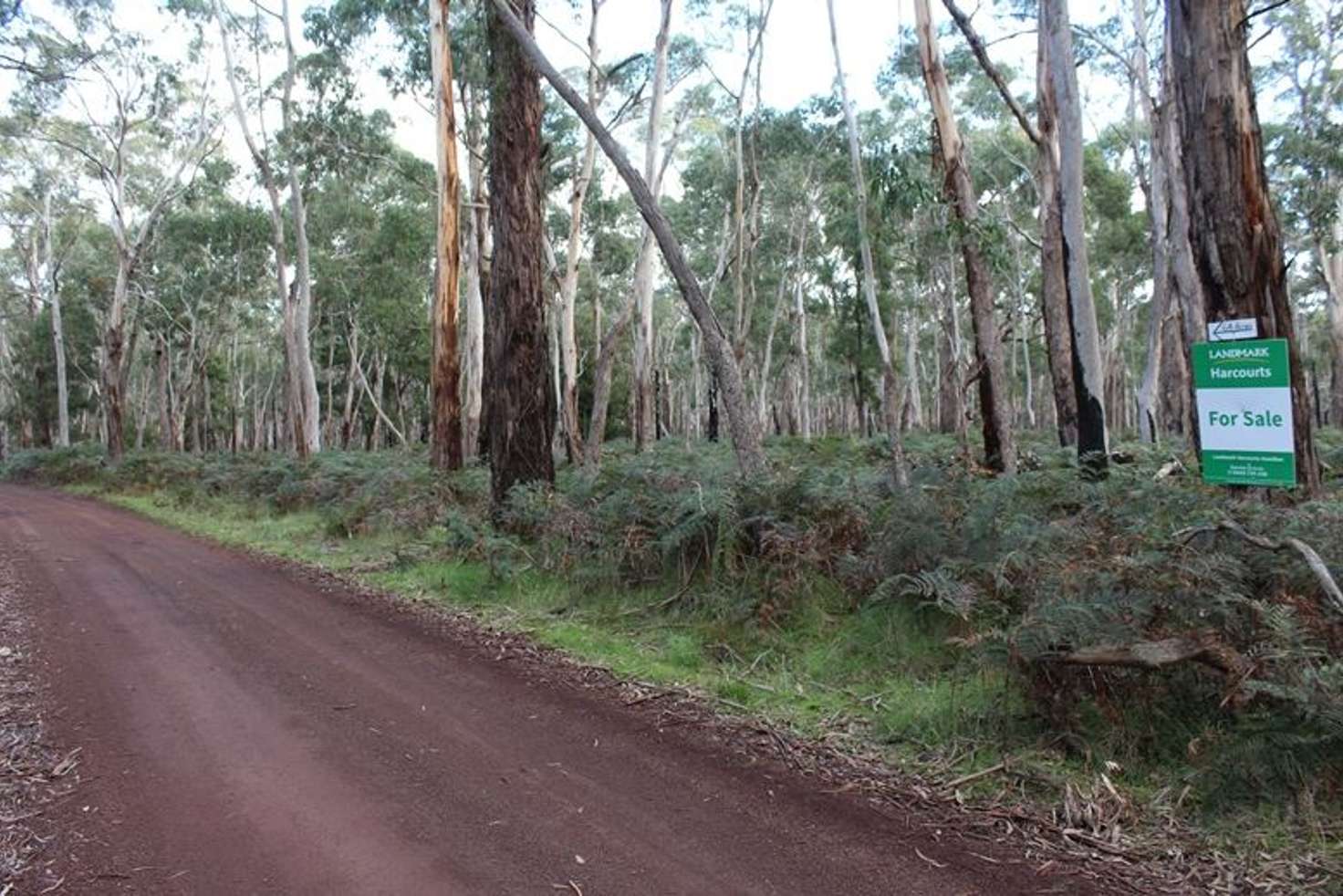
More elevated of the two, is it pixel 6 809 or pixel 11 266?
pixel 11 266

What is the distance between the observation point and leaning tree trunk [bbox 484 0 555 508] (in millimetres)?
Answer: 11219

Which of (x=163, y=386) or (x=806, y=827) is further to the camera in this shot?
(x=163, y=386)

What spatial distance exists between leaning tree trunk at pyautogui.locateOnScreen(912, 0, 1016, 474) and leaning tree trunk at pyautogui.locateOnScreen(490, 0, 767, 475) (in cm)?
327

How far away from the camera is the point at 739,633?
644 cm

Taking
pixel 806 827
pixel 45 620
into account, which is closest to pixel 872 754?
pixel 806 827

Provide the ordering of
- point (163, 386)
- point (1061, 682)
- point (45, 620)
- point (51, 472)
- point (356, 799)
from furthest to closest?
1. point (163, 386)
2. point (51, 472)
3. point (45, 620)
4. point (1061, 682)
5. point (356, 799)

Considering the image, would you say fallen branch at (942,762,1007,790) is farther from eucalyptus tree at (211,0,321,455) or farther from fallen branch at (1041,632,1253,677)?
eucalyptus tree at (211,0,321,455)

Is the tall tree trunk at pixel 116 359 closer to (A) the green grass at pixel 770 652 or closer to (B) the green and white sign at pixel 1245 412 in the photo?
(A) the green grass at pixel 770 652

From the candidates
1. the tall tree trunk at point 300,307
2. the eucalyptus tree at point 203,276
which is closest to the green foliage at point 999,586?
the tall tree trunk at point 300,307

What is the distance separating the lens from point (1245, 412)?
4.63 meters

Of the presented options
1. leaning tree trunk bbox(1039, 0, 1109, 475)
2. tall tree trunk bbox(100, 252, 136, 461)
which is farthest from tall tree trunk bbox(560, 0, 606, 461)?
tall tree trunk bbox(100, 252, 136, 461)

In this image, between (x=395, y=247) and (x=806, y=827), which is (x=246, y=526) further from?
(x=395, y=247)

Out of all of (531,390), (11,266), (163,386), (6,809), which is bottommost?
(6,809)

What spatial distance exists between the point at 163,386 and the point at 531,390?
34.1 metres
